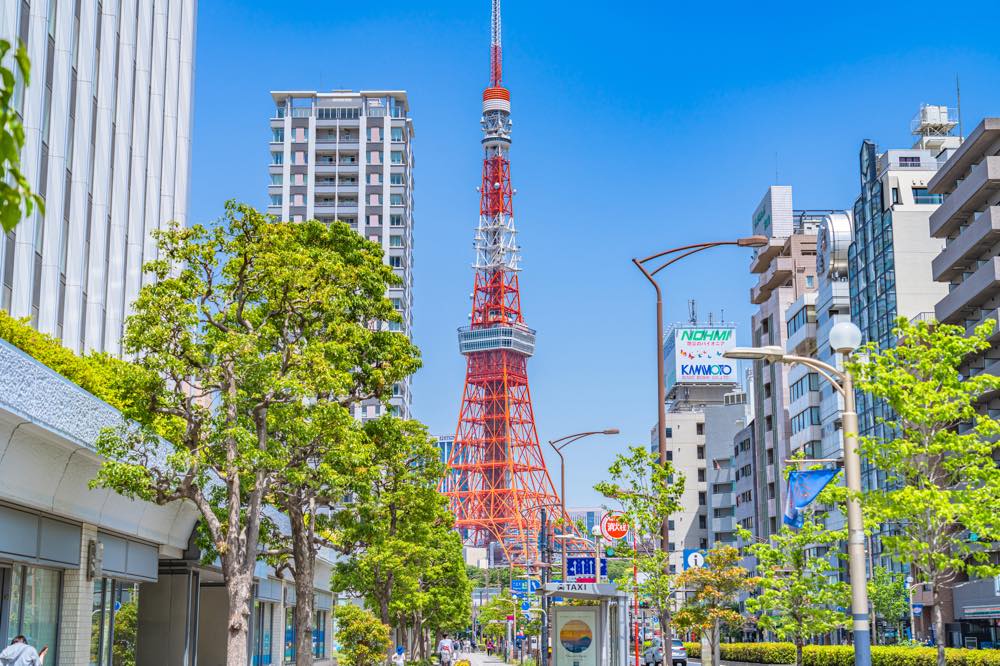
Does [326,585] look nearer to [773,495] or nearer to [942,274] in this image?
[942,274]

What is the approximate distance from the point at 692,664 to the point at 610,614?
45.3 meters

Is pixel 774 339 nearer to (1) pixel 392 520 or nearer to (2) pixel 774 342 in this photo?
(2) pixel 774 342

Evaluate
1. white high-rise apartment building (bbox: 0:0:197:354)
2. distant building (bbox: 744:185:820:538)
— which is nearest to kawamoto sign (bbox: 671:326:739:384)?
distant building (bbox: 744:185:820:538)

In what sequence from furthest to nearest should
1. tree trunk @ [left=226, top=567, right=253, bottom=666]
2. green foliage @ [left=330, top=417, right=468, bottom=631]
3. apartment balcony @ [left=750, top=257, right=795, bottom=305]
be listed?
1. apartment balcony @ [left=750, top=257, right=795, bottom=305]
2. green foliage @ [left=330, top=417, right=468, bottom=631]
3. tree trunk @ [left=226, top=567, right=253, bottom=666]

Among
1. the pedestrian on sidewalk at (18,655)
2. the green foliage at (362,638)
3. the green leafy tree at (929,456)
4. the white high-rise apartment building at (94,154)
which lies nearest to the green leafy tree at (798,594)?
the green foliage at (362,638)

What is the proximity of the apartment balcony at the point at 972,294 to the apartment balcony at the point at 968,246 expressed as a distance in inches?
53.1

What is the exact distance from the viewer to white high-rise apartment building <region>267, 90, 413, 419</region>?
13912 centimetres

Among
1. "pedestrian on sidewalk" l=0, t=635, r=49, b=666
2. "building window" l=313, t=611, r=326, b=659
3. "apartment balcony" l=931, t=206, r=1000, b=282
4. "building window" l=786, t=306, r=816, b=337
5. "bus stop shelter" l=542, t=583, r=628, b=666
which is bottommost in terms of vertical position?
"building window" l=313, t=611, r=326, b=659

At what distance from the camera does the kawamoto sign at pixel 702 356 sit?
151000 millimetres

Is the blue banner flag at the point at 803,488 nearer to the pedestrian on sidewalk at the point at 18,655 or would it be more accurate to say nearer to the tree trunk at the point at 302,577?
the pedestrian on sidewalk at the point at 18,655

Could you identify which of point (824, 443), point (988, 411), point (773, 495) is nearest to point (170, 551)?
point (988, 411)

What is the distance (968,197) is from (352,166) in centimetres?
9268

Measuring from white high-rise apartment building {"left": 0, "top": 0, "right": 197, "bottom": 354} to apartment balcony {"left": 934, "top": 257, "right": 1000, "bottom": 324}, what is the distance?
3985 centimetres

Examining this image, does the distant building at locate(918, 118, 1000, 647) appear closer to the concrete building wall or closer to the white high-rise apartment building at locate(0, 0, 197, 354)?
the concrete building wall
